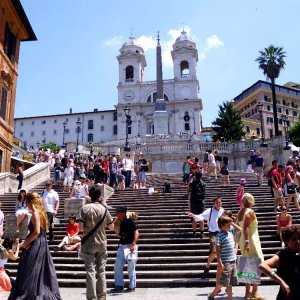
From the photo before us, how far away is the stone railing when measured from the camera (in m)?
20.5

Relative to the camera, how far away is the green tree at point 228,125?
62.8 meters

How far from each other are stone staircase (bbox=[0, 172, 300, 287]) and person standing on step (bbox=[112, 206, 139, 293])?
102 centimetres

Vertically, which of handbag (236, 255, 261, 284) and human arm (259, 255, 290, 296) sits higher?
human arm (259, 255, 290, 296)

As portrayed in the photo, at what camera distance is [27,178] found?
872 inches

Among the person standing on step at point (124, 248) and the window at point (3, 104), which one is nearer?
the person standing on step at point (124, 248)

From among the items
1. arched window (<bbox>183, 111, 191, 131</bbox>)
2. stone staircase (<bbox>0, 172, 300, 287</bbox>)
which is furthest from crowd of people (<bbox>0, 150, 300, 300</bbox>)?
arched window (<bbox>183, 111, 191, 131</bbox>)

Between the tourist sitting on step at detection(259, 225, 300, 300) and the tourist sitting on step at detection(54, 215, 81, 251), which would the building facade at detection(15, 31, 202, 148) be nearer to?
the tourist sitting on step at detection(54, 215, 81, 251)

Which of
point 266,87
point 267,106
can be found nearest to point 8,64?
point 267,106

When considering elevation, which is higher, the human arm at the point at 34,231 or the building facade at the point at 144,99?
the building facade at the point at 144,99

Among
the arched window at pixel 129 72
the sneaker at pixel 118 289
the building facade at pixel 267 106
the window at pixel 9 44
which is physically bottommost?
the sneaker at pixel 118 289

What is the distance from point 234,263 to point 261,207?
7.61m

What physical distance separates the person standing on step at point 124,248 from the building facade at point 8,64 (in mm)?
17246

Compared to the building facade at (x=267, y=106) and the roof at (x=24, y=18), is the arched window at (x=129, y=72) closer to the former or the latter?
the building facade at (x=267, y=106)

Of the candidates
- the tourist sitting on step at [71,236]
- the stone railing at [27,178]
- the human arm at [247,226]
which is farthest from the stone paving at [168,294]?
the stone railing at [27,178]
